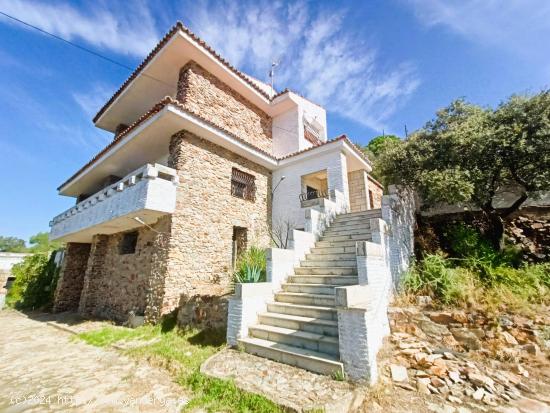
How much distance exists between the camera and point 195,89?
9.44 m

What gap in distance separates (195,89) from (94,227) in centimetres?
658

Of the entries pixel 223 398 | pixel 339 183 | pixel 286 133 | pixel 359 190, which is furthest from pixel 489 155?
pixel 223 398

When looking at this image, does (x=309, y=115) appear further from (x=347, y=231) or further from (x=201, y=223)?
(x=201, y=223)

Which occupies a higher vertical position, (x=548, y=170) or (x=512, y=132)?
(x=512, y=132)

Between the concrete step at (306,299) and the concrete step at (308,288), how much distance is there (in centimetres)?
15

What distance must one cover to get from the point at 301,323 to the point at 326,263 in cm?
193

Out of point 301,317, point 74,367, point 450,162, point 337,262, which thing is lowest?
point 74,367

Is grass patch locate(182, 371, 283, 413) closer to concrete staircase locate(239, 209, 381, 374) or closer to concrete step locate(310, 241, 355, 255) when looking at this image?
concrete staircase locate(239, 209, 381, 374)

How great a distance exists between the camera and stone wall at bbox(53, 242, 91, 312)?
12305 mm

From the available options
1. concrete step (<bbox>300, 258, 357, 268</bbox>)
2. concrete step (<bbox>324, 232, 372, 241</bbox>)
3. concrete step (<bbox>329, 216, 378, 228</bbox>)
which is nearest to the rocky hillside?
concrete step (<bbox>300, 258, 357, 268</bbox>)

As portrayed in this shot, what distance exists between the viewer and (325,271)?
5984 mm

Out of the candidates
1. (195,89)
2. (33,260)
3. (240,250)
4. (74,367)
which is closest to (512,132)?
(240,250)

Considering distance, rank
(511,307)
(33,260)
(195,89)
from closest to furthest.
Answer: (511,307)
(195,89)
(33,260)

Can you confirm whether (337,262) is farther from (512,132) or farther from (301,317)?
(512,132)
